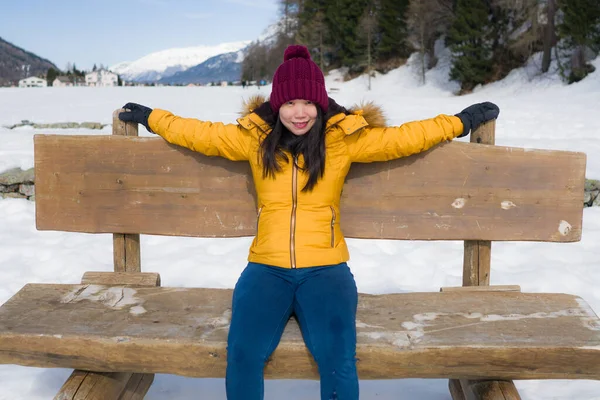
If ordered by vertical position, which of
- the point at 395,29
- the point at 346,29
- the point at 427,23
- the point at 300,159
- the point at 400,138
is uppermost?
the point at 346,29

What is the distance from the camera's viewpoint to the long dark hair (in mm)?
2658

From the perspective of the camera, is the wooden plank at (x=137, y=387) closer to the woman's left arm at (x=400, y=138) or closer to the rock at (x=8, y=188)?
the woman's left arm at (x=400, y=138)

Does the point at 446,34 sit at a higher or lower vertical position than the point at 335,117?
higher

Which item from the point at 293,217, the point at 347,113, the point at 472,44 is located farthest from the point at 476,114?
the point at 472,44

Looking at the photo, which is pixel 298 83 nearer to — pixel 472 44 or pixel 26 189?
pixel 26 189

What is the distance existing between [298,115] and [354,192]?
0.54 metres

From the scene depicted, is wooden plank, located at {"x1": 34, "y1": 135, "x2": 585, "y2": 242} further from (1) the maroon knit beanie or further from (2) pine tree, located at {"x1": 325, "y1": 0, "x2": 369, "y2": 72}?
(2) pine tree, located at {"x1": 325, "y1": 0, "x2": 369, "y2": 72}

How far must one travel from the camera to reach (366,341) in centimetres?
221

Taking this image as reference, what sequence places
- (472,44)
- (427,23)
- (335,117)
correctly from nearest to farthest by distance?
(335,117) → (472,44) → (427,23)

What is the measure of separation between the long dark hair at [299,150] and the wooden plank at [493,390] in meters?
1.17

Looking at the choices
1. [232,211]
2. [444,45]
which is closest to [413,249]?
[232,211]

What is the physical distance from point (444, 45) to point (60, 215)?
3861 centimetres

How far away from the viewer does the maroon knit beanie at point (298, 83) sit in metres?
2.70

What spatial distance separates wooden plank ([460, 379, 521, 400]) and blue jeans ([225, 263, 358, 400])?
67 cm
